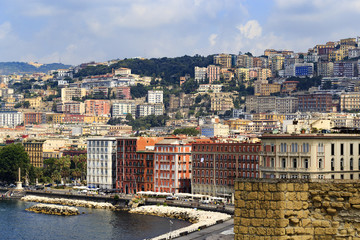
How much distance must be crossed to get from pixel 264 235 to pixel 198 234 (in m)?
44.8

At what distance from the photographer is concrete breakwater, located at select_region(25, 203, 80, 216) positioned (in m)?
77.8

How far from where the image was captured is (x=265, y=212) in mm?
10922

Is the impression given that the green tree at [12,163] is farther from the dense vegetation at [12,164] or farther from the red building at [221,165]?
the red building at [221,165]

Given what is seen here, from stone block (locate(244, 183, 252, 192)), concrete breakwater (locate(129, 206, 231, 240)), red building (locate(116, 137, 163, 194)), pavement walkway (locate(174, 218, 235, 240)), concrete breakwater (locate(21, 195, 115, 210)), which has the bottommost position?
concrete breakwater (locate(21, 195, 115, 210))

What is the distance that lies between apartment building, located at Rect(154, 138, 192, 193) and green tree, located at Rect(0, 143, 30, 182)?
30009 millimetres

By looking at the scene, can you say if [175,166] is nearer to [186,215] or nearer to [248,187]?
[186,215]

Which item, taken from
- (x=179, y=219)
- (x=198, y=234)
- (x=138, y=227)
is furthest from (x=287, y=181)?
(x=179, y=219)

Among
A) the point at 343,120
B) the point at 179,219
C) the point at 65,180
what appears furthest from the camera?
the point at 343,120

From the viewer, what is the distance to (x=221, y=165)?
79.3m

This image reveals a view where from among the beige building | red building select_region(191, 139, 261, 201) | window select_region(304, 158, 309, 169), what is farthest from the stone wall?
red building select_region(191, 139, 261, 201)

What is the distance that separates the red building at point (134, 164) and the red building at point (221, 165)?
7723 millimetres

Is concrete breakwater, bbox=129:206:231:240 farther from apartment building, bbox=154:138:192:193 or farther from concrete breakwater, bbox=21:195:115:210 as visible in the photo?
apartment building, bbox=154:138:192:193

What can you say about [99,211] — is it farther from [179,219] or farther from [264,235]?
[264,235]

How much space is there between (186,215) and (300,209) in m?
60.1
